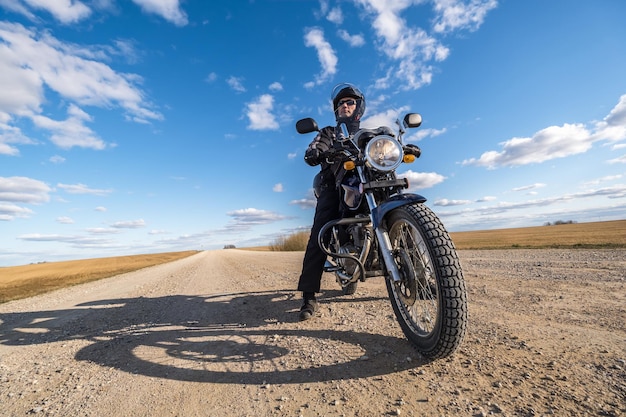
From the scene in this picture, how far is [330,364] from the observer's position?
2029 mm

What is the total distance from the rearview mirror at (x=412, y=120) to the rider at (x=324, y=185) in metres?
0.72

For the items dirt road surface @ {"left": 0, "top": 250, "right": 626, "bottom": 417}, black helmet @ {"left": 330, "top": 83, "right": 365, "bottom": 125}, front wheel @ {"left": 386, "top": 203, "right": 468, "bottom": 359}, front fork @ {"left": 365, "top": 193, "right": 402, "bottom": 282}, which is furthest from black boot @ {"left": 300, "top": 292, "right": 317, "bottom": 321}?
black helmet @ {"left": 330, "top": 83, "right": 365, "bottom": 125}

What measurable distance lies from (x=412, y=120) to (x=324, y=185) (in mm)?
1272

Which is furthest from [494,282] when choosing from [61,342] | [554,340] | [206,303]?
[61,342]

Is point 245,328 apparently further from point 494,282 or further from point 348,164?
point 494,282

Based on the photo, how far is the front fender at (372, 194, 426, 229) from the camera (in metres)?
2.30

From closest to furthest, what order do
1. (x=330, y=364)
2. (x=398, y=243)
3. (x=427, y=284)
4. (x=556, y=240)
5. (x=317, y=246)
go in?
(x=330, y=364), (x=427, y=284), (x=398, y=243), (x=317, y=246), (x=556, y=240)

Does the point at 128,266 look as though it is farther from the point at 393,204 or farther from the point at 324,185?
the point at 393,204

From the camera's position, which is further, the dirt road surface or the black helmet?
the black helmet

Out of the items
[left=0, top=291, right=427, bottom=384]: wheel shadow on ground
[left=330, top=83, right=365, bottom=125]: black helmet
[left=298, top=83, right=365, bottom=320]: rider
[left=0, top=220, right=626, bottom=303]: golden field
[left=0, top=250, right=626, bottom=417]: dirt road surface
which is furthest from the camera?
[left=0, top=220, right=626, bottom=303]: golden field

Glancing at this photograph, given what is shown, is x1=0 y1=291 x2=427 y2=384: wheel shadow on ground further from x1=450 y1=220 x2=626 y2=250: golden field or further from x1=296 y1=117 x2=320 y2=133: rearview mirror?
x1=450 y1=220 x2=626 y2=250: golden field

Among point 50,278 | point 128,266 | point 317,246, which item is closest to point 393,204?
point 317,246

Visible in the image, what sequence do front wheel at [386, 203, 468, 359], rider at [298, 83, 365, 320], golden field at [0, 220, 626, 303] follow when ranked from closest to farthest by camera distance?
front wheel at [386, 203, 468, 359]
rider at [298, 83, 365, 320]
golden field at [0, 220, 626, 303]

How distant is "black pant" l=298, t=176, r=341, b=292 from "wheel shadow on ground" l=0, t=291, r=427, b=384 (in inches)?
16.3
